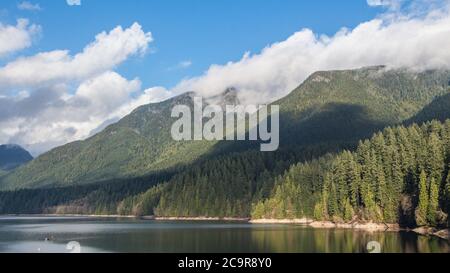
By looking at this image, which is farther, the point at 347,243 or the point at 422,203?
the point at 422,203

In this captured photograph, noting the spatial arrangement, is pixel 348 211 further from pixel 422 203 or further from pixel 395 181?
pixel 422 203

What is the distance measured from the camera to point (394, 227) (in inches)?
5782

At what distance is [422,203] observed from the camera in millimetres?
131125

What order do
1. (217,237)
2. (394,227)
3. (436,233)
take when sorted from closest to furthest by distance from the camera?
(436,233), (217,237), (394,227)

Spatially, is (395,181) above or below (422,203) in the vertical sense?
above

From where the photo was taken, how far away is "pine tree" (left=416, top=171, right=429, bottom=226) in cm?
13088

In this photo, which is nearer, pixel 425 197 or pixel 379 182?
pixel 425 197

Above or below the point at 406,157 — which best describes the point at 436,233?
below

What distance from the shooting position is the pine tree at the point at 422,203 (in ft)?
429

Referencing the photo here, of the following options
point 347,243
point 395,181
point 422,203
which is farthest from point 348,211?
point 347,243

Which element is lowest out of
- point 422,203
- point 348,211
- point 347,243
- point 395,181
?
point 347,243
